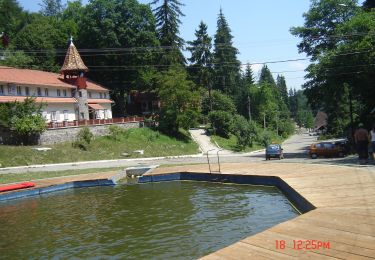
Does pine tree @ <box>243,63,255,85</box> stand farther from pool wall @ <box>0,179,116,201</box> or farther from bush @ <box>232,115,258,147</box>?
pool wall @ <box>0,179,116,201</box>

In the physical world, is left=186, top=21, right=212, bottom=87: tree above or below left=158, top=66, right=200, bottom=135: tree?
above

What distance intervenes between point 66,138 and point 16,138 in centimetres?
567

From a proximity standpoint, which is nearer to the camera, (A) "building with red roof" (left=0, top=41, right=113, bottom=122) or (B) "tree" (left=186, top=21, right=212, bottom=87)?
(A) "building with red roof" (left=0, top=41, right=113, bottom=122)

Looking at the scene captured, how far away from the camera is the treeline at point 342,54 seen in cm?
3256

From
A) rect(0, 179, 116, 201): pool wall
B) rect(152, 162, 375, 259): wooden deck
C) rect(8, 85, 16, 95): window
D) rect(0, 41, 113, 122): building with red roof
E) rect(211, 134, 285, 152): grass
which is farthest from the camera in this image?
rect(211, 134, 285, 152): grass

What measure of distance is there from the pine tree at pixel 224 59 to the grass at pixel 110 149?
31.8 meters

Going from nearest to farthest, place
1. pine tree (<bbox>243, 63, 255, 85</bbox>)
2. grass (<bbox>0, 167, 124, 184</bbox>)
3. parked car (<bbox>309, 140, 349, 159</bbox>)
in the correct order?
grass (<bbox>0, 167, 124, 184</bbox>) < parked car (<bbox>309, 140, 349, 159</bbox>) < pine tree (<bbox>243, 63, 255, 85</bbox>)

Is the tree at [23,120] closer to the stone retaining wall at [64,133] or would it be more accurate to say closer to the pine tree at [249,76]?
the stone retaining wall at [64,133]

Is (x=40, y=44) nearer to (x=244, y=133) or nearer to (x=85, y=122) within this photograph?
(x=85, y=122)

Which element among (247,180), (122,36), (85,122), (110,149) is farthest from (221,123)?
(247,180)

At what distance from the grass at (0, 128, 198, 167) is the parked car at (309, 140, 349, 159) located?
20042 millimetres

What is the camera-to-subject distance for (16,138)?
42.4 metres

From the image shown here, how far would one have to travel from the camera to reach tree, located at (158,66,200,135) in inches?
2195

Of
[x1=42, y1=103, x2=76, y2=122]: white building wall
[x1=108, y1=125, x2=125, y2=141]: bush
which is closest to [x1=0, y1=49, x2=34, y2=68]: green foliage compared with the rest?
[x1=42, y1=103, x2=76, y2=122]: white building wall
